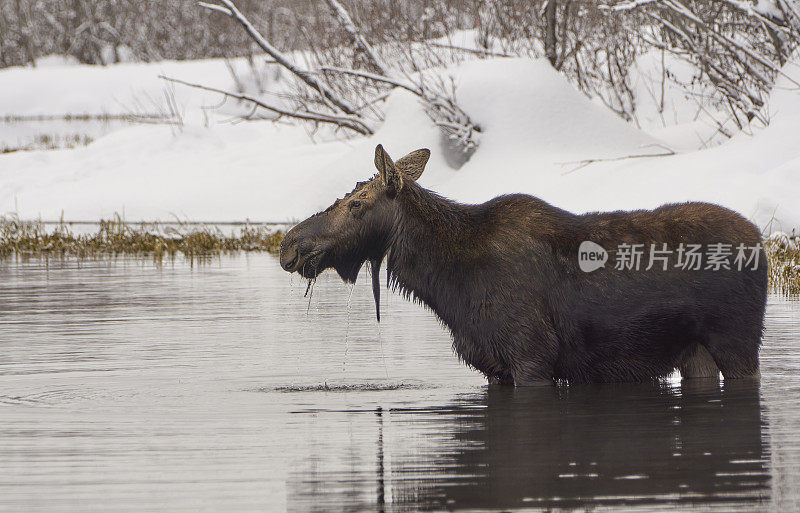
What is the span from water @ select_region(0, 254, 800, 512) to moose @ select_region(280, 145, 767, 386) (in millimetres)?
207

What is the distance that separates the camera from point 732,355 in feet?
24.3

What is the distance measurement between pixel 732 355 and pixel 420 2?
26.4m

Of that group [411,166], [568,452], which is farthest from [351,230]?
[568,452]

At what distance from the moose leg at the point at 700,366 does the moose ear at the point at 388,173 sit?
6.29 ft

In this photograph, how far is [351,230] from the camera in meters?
7.43

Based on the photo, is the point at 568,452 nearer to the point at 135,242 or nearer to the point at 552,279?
the point at 552,279

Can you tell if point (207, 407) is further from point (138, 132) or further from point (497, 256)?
point (138, 132)

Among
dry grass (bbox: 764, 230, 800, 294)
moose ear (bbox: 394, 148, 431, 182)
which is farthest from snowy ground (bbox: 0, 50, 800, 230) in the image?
moose ear (bbox: 394, 148, 431, 182)

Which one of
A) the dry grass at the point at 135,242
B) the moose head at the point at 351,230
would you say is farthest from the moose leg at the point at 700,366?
the dry grass at the point at 135,242

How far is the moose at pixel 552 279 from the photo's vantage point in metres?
7.25

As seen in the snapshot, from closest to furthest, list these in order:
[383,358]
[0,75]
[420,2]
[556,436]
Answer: [556,436], [383,358], [420,2], [0,75]

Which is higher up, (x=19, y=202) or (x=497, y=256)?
(x=19, y=202)

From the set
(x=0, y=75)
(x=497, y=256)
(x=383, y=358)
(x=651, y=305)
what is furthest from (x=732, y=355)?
(x=0, y=75)

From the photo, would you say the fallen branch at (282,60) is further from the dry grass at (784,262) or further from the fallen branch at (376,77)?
the dry grass at (784,262)
